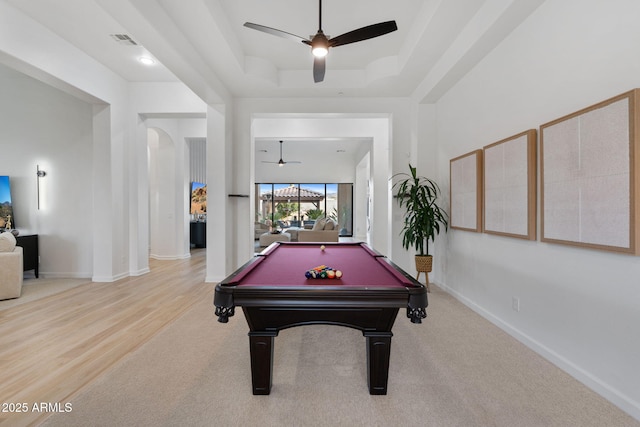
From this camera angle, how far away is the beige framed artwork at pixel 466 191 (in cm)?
335

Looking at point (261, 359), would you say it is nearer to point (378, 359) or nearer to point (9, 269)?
point (378, 359)

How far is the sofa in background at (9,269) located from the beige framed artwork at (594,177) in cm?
574

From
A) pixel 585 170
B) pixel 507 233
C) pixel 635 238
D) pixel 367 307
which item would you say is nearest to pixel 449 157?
pixel 507 233

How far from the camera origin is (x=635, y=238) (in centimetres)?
168

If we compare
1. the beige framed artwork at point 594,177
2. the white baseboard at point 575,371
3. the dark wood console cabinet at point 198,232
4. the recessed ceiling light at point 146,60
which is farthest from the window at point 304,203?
the beige framed artwork at point 594,177

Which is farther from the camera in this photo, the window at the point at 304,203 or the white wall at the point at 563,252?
the window at the point at 304,203

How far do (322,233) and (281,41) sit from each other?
4.59 m

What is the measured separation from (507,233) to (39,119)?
6913 mm

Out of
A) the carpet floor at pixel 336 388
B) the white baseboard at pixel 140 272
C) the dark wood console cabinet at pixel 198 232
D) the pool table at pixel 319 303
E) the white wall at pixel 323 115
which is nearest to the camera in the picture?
the pool table at pixel 319 303

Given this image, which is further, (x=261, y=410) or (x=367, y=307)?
(x=261, y=410)

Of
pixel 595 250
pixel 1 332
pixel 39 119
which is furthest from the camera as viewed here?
pixel 39 119

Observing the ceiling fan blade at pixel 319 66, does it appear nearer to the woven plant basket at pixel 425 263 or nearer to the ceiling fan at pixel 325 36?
the ceiling fan at pixel 325 36

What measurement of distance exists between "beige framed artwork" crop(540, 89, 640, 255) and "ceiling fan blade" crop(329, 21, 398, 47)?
1.47 m

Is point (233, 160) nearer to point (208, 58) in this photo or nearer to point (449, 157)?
point (208, 58)
